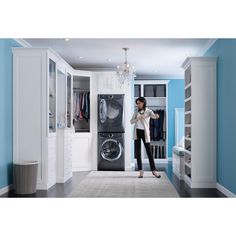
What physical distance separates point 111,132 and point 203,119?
2967 millimetres

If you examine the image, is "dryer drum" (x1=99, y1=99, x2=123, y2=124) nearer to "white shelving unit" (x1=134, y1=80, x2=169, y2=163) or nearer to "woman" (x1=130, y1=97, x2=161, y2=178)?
"woman" (x1=130, y1=97, x2=161, y2=178)

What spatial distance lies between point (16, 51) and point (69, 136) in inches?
78.1

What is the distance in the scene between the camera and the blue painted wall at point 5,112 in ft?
17.9

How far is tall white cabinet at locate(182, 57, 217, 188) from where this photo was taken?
6.11m

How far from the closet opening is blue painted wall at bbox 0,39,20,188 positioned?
2.91m

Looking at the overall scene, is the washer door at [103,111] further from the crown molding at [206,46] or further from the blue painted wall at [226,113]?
the blue painted wall at [226,113]

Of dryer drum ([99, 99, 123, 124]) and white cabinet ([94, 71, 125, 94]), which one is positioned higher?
white cabinet ([94, 71, 125, 94])

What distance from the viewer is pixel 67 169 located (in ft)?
23.1

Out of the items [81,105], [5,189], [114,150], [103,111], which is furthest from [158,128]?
[5,189]

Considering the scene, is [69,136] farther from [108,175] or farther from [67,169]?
[108,175]

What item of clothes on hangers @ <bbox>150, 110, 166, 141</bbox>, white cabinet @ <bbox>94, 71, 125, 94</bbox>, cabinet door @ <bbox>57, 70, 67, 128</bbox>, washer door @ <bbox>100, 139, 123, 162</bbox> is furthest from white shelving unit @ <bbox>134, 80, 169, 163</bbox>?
cabinet door @ <bbox>57, 70, 67, 128</bbox>

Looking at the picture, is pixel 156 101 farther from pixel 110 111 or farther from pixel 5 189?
pixel 5 189

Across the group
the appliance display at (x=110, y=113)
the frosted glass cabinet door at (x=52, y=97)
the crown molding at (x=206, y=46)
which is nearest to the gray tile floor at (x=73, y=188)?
the frosted glass cabinet door at (x=52, y=97)
